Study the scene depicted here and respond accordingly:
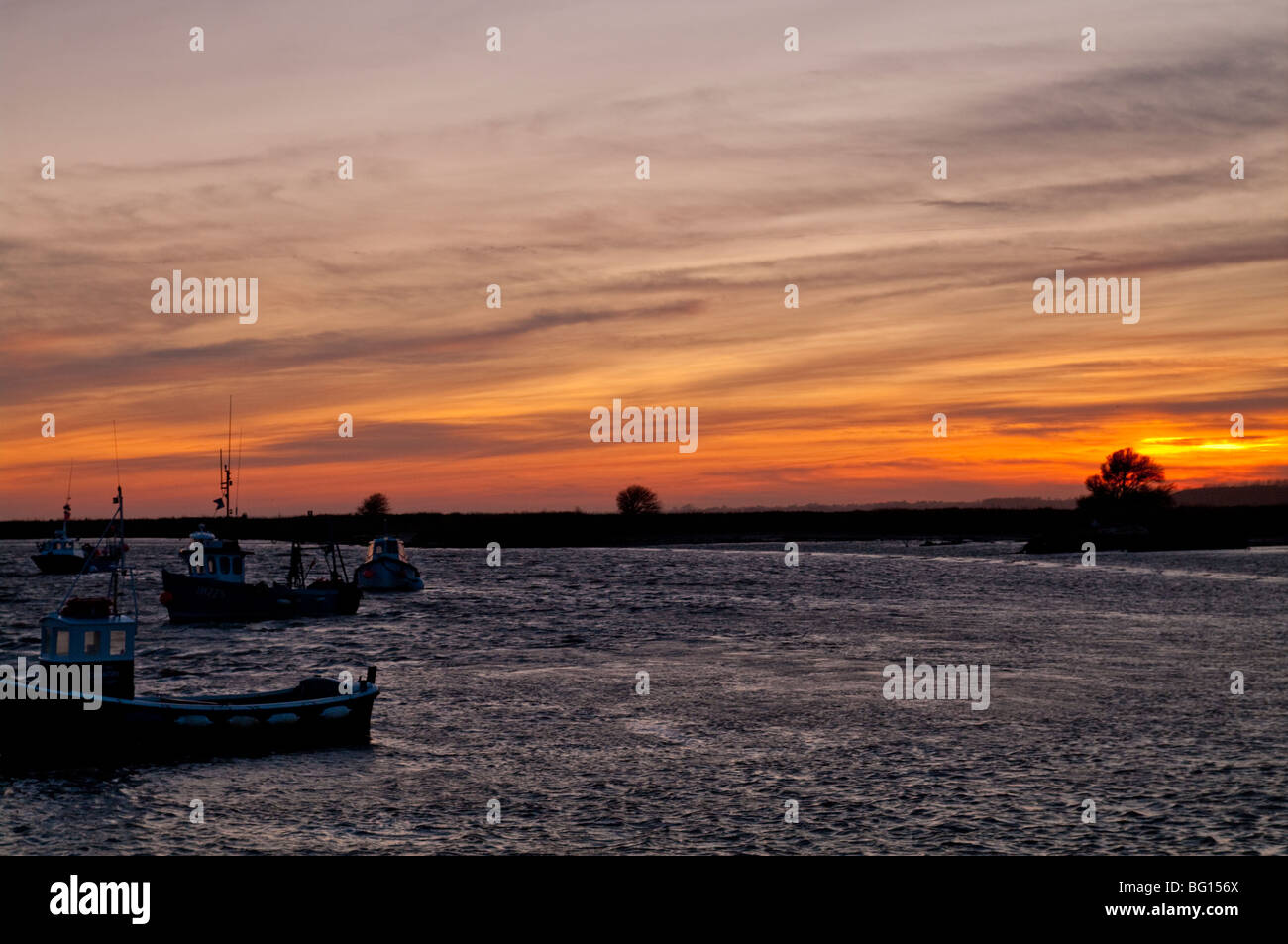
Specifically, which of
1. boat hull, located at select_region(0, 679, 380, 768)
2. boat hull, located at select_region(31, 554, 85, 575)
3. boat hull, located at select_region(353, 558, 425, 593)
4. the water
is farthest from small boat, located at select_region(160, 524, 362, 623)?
boat hull, located at select_region(31, 554, 85, 575)

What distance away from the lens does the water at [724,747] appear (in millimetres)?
23000

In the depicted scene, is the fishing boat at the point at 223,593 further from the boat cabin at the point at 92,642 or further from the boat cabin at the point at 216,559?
the boat cabin at the point at 92,642

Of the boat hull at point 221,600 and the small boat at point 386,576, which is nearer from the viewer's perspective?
the boat hull at point 221,600

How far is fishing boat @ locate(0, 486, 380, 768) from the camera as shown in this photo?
95.2ft

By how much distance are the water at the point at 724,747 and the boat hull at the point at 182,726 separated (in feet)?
3.08

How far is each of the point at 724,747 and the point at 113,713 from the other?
57.1 feet

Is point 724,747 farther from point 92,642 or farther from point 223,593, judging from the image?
point 223,593

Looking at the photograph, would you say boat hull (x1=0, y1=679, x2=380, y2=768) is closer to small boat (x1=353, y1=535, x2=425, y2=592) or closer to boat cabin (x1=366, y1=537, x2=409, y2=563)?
small boat (x1=353, y1=535, x2=425, y2=592)

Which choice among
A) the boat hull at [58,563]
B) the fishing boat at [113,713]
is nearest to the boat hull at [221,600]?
the fishing boat at [113,713]

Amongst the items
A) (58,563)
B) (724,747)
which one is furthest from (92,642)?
(58,563)

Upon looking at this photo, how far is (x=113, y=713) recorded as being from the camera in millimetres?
29594
